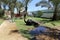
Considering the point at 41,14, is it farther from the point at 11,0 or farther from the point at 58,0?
the point at 58,0

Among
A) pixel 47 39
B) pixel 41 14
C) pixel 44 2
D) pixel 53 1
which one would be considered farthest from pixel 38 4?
pixel 47 39

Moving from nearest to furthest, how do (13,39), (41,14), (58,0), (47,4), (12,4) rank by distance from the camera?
(13,39) < (58,0) < (47,4) < (12,4) < (41,14)

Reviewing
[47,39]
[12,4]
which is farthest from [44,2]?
[47,39]

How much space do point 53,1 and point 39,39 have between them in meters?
18.8

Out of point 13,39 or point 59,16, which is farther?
point 59,16

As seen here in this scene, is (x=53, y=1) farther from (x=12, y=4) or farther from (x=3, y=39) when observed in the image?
(x=3, y=39)

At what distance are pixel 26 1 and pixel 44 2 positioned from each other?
3994 mm

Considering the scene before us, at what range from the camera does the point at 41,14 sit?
163 ft

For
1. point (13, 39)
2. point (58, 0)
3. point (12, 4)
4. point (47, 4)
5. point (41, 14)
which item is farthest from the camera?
point (41, 14)

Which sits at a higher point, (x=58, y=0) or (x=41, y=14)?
(x=58, y=0)

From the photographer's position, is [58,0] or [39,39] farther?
[58,0]

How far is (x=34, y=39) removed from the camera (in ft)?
50.1

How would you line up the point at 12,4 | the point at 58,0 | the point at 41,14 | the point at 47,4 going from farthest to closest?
the point at 41,14 → the point at 12,4 → the point at 47,4 → the point at 58,0

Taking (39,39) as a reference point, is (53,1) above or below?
above
